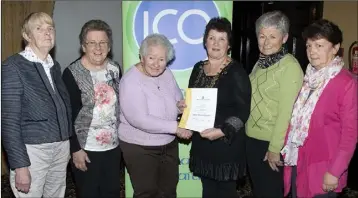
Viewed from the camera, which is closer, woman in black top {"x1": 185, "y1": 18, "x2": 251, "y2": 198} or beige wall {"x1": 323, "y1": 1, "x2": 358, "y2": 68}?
woman in black top {"x1": 185, "y1": 18, "x2": 251, "y2": 198}

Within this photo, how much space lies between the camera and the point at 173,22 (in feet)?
10.1

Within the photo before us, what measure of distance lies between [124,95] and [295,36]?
4571 millimetres

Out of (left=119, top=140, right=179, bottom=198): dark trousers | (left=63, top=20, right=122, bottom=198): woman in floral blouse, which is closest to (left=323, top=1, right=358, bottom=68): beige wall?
(left=119, top=140, right=179, bottom=198): dark trousers

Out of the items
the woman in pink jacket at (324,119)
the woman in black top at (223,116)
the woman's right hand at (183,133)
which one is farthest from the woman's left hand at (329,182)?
the woman's right hand at (183,133)

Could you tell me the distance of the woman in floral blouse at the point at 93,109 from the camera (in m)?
2.65

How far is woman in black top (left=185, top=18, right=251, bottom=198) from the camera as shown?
2549mm

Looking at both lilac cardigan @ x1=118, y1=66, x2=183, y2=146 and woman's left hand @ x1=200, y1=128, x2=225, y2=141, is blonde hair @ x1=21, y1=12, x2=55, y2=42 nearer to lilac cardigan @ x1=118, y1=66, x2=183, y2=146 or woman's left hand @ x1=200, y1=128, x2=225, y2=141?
lilac cardigan @ x1=118, y1=66, x2=183, y2=146

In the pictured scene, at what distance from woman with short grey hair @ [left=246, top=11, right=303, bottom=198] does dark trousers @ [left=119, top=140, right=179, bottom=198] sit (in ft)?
1.91

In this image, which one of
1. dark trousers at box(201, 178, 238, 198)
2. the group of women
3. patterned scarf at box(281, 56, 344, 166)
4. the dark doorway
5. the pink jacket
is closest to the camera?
the pink jacket

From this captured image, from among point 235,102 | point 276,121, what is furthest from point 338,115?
point 235,102

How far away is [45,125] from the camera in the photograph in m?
2.40

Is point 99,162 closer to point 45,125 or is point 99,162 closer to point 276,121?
point 45,125

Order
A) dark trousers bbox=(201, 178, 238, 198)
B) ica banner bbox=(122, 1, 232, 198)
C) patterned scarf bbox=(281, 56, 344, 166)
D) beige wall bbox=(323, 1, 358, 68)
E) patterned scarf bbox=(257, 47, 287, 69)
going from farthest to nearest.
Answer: beige wall bbox=(323, 1, 358, 68) → ica banner bbox=(122, 1, 232, 198) → dark trousers bbox=(201, 178, 238, 198) → patterned scarf bbox=(257, 47, 287, 69) → patterned scarf bbox=(281, 56, 344, 166)

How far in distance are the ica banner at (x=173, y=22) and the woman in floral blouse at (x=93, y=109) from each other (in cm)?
33
